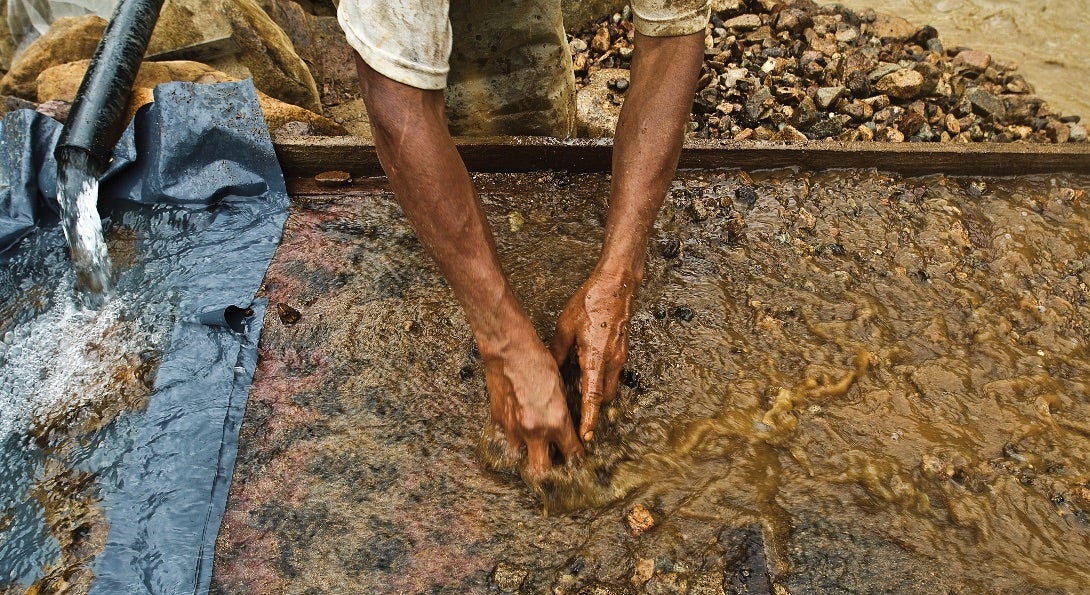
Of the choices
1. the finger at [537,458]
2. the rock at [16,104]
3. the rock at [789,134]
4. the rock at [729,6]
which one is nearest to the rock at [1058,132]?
the rock at [789,134]

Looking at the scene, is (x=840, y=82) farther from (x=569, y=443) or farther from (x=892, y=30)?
(x=569, y=443)

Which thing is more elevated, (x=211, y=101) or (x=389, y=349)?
(x=211, y=101)

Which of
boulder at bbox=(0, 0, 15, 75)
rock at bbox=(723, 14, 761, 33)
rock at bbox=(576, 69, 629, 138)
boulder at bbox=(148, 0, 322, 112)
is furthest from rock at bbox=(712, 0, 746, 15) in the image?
boulder at bbox=(0, 0, 15, 75)

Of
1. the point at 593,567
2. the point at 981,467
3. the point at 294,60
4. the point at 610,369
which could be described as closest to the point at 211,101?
the point at 294,60

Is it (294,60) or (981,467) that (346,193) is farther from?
(981,467)

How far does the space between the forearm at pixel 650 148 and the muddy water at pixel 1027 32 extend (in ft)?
11.4

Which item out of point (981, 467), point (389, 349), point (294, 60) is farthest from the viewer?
point (294, 60)

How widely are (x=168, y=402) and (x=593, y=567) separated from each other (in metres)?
1.44

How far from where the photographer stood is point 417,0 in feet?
5.19

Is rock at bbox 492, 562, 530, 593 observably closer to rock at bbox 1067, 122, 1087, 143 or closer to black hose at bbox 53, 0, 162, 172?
black hose at bbox 53, 0, 162, 172

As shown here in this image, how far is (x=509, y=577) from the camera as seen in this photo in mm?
1753

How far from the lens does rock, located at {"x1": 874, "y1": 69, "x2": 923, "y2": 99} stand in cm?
358

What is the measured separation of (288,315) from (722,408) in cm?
152

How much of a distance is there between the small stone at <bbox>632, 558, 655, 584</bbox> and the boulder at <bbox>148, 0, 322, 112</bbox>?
347cm
